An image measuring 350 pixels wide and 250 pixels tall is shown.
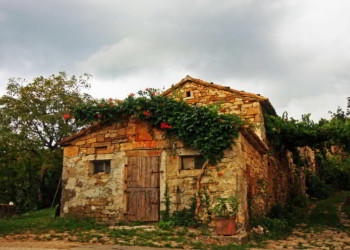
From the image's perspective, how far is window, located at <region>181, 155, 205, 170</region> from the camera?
28.3 ft

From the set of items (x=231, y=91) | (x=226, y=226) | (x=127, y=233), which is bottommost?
(x=127, y=233)

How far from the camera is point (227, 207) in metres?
7.86

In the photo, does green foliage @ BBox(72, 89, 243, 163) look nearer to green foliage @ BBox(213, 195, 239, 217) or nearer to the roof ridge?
green foliage @ BBox(213, 195, 239, 217)

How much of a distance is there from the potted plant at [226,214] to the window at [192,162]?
3.58 ft

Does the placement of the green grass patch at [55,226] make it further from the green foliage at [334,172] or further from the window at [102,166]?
the green foliage at [334,172]

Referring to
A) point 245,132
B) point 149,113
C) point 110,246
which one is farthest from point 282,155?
point 110,246

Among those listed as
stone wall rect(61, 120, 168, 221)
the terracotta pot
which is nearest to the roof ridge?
stone wall rect(61, 120, 168, 221)

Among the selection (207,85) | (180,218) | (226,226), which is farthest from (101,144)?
(207,85)

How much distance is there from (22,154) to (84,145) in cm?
1030

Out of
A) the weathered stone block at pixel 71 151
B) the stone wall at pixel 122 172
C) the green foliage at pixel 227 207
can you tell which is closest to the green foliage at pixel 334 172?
the stone wall at pixel 122 172

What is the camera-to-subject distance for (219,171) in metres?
8.25

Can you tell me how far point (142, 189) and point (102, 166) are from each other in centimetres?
155

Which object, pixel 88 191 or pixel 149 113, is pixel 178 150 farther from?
pixel 88 191

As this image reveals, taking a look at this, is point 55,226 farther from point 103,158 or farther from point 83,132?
point 83,132
